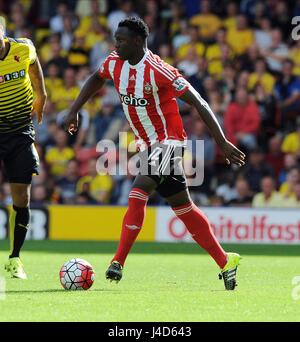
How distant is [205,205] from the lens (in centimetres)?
1560

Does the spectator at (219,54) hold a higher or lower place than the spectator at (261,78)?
higher

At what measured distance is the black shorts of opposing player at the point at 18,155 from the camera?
962 cm

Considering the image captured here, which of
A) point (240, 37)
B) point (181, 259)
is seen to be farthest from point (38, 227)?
point (240, 37)

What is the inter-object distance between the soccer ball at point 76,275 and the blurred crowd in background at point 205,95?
769 centimetres

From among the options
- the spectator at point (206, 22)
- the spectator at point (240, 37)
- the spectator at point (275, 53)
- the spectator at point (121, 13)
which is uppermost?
the spectator at point (121, 13)

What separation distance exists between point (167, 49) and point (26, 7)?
4.36 meters

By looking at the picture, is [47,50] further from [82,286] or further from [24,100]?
[82,286]

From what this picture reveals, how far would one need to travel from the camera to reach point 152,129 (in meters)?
8.80

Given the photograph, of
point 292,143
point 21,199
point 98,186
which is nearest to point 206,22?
point 292,143

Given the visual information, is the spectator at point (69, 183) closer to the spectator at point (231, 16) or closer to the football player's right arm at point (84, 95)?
the spectator at point (231, 16)
